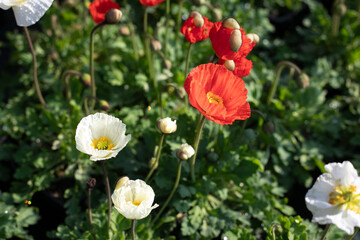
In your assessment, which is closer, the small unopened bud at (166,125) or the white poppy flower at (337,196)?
the white poppy flower at (337,196)

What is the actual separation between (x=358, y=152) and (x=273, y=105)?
73 cm

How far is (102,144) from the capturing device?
1294mm

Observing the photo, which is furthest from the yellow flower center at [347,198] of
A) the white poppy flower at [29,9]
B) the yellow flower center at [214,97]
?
the white poppy flower at [29,9]

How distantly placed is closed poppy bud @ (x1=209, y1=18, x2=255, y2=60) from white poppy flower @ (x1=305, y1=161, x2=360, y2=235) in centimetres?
50

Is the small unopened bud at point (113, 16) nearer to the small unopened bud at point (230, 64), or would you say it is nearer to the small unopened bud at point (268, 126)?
the small unopened bud at point (230, 64)

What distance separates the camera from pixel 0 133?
2121mm

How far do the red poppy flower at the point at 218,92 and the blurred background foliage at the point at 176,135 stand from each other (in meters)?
0.34

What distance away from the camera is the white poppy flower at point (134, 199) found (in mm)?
1096

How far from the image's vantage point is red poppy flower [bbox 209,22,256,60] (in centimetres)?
132

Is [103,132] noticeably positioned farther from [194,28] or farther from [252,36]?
[252,36]

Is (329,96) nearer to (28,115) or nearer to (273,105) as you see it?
(273,105)

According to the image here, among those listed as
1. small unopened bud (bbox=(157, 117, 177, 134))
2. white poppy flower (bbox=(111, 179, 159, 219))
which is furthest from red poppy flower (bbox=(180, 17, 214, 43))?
white poppy flower (bbox=(111, 179, 159, 219))

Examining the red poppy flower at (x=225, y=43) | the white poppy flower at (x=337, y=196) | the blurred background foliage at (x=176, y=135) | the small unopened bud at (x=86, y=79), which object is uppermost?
the red poppy flower at (x=225, y=43)

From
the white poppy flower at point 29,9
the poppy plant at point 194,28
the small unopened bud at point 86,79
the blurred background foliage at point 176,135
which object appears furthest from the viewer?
the small unopened bud at point 86,79
